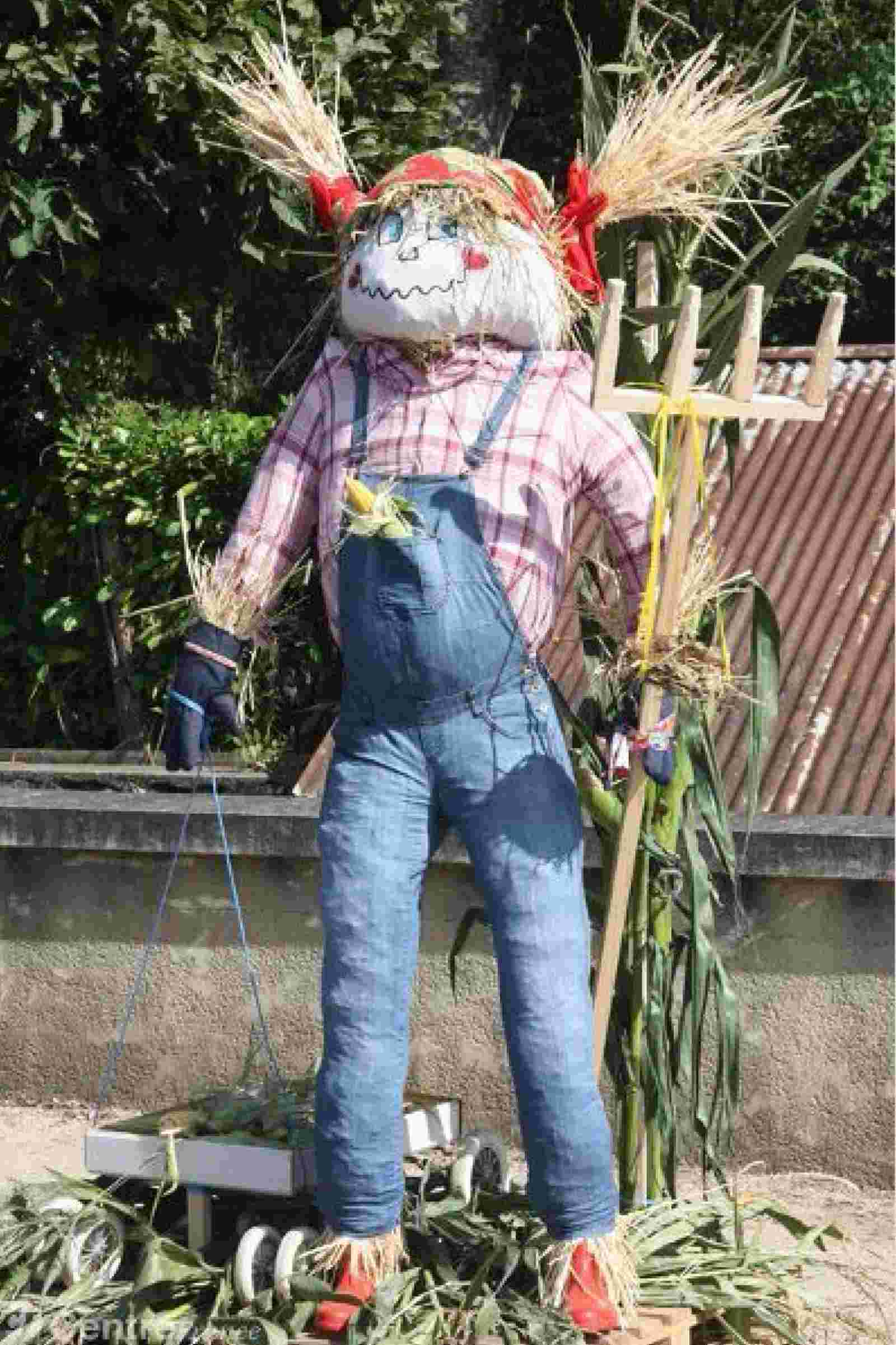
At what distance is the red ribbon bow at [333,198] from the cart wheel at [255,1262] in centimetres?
188

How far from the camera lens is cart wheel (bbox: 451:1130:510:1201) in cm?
454

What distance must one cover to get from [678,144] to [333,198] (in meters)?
0.66

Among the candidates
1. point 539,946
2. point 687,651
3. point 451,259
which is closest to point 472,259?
point 451,259

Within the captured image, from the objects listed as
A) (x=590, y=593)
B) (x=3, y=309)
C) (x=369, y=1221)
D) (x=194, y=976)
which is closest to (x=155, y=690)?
(x=3, y=309)

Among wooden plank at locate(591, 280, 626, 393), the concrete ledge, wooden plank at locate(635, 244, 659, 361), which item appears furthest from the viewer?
the concrete ledge

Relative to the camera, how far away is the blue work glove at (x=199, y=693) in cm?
438

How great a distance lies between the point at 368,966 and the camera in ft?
13.8

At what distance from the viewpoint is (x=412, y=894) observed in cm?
427

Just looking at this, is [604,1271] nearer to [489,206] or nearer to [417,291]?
[417,291]

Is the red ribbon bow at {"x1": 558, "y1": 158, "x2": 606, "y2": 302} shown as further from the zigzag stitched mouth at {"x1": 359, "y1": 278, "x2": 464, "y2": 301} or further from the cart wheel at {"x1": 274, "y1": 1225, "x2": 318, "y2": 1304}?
the cart wheel at {"x1": 274, "y1": 1225, "x2": 318, "y2": 1304}

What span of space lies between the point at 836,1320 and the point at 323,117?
8.30 ft

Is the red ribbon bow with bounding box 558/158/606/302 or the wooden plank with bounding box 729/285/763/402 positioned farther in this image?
the red ribbon bow with bounding box 558/158/606/302

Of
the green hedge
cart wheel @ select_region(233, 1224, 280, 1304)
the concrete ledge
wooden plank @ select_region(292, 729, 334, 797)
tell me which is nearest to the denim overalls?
cart wheel @ select_region(233, 1224, 280, 1304)

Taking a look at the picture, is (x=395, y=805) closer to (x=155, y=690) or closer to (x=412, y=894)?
(x=412, y=894)
